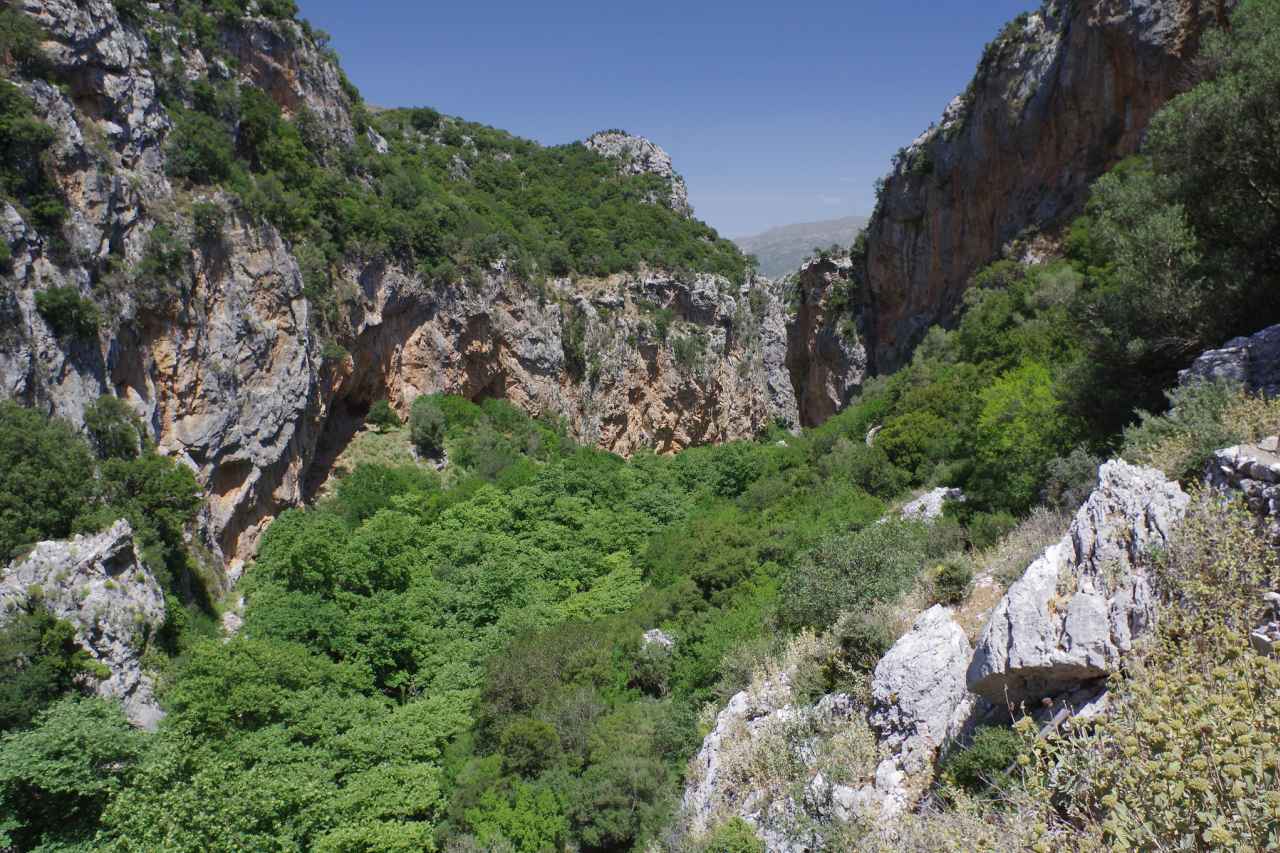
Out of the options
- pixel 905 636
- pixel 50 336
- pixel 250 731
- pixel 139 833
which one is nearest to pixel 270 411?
pixel 50 336

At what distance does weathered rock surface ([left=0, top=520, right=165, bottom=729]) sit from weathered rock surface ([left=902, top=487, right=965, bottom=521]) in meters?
16.9

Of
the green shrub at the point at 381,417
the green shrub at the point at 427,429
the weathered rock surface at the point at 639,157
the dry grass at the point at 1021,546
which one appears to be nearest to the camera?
the dry grass at the point at 1021,546

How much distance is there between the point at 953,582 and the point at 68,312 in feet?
71.0

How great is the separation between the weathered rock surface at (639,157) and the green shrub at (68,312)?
48355 mm

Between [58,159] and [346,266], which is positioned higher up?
[58,159]

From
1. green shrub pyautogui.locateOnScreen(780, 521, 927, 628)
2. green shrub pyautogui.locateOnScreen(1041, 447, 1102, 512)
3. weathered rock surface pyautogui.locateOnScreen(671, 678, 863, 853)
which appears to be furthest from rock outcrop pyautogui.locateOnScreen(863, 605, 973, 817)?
green shrub pyautogui.locateOnScreen(1041, 447, 1102, 512)

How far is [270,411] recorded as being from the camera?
25.8 m

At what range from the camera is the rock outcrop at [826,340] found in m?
46.2

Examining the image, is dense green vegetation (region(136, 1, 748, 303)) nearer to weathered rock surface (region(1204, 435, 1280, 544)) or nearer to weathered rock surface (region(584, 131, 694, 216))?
weathered rock surface (region(584, 131, 694, 216))

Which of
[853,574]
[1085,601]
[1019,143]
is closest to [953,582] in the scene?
[853,574]

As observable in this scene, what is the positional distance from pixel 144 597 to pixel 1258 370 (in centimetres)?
2156

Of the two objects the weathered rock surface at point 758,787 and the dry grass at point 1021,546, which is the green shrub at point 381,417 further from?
the dry grass at point 1021,546

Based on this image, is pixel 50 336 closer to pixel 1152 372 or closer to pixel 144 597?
pixel 144 597

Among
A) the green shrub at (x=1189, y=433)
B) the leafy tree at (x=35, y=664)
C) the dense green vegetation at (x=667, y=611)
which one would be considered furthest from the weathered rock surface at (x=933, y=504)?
the leafy tree at (x=35, y=664)
